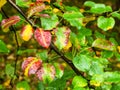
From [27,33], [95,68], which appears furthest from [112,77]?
[27,33]

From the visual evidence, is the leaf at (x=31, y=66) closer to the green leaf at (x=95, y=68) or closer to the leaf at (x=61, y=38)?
the leaf at (x=61, y=38)

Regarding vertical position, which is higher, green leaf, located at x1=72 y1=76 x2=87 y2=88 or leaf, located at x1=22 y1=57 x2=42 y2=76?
leaf, located at x1=22 y1=57 x2=42 y2=76

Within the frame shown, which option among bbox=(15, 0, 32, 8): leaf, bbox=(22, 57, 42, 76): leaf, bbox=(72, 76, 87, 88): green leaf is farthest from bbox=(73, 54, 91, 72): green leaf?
bbox=(15, 0, 32, 8): leaf

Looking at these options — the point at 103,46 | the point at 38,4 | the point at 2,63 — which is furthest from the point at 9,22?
the point at 2,63

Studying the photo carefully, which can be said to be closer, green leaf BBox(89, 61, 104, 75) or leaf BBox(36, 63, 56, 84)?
leaf BBox(36, 63, 56, 84)

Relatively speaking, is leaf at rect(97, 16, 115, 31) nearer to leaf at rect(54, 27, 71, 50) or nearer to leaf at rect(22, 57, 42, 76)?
leaf at rect(54, 27, 71, 50)

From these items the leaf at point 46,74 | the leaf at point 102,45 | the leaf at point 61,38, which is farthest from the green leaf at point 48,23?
the leaf at point 102,45

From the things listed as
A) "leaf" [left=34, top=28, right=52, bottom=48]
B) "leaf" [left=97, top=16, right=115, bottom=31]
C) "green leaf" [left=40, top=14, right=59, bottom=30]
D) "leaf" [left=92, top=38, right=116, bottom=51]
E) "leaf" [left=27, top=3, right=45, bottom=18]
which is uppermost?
"leaf" [left=27, top=3, right=45, bottom=18]
